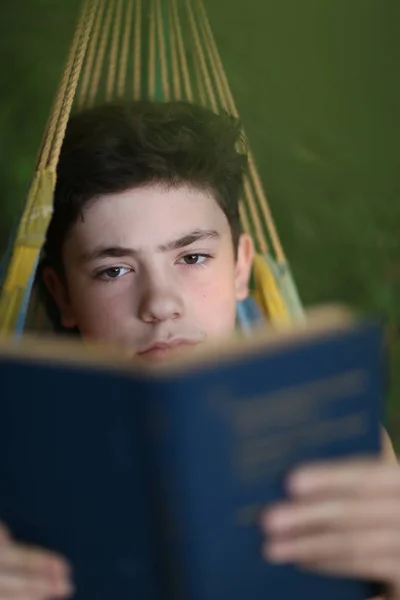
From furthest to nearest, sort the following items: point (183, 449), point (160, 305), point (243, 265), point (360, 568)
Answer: point (243, 265), point (160, 305), point (360, 568), point (183, 449)

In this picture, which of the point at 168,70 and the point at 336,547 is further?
the point at 168,70

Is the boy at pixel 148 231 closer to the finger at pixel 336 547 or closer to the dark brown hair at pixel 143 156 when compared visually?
the dark brown hair at pixel 143 156

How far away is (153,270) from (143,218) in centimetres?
6

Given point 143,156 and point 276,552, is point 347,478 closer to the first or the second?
point 276,552

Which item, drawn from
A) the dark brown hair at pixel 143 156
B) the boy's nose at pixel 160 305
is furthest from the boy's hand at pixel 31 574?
the dark brown hair at pixel 143 156

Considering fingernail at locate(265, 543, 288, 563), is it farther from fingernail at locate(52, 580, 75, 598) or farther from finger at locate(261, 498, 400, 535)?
fingernail at locate(52, 580, 75, 598)

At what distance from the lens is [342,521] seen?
2.09 ft

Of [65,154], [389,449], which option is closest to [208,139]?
[65,154]

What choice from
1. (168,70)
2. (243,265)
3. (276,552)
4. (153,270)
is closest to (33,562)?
(276,552)

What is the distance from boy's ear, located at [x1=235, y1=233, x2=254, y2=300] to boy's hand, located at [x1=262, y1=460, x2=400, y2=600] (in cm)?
37

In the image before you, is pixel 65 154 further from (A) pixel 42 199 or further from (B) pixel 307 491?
(B) pixel 307 491

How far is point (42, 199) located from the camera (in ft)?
2.93

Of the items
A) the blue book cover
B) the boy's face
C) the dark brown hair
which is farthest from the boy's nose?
the blue book cover

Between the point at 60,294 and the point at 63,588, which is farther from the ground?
the point at 60,294
